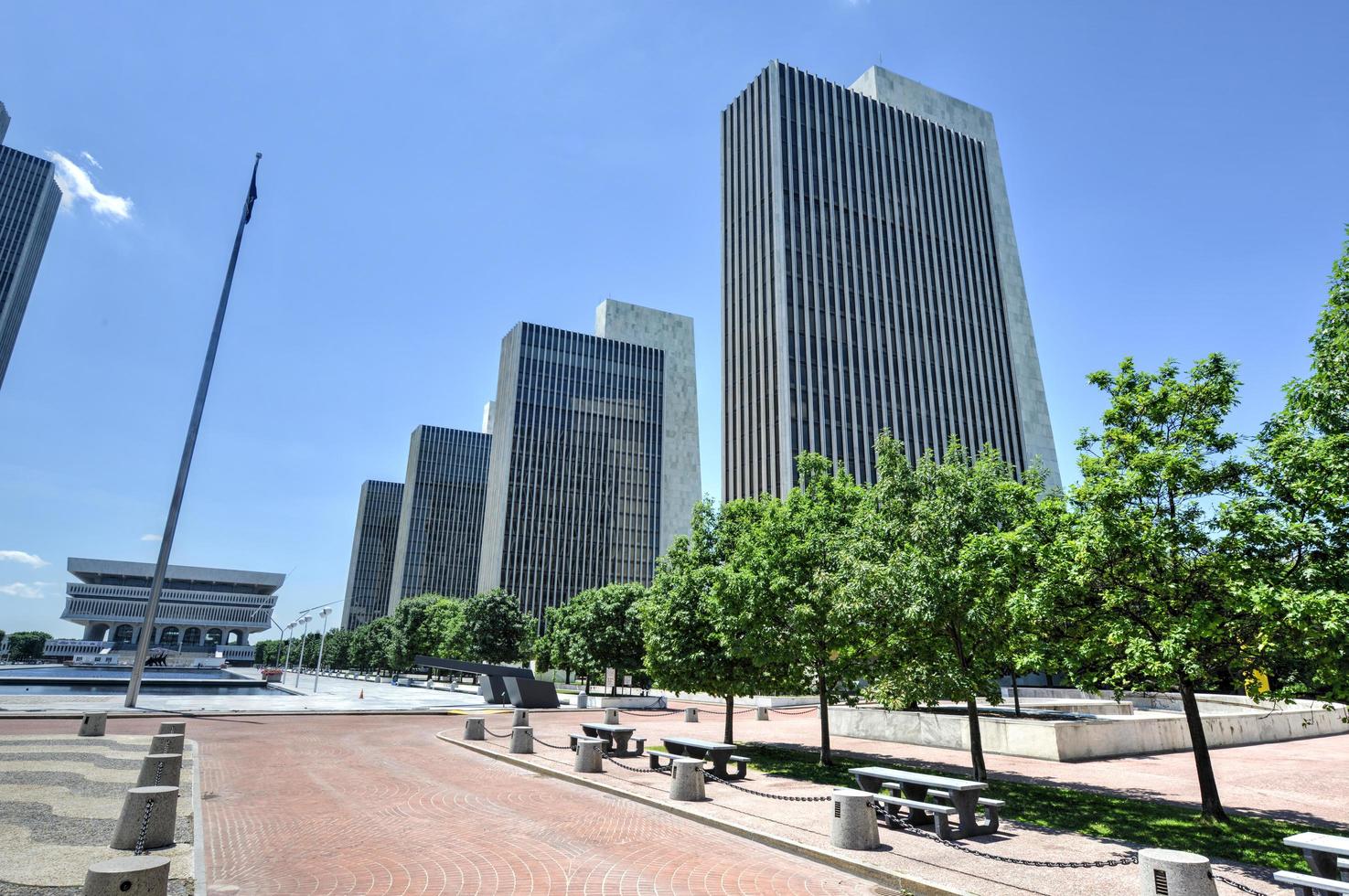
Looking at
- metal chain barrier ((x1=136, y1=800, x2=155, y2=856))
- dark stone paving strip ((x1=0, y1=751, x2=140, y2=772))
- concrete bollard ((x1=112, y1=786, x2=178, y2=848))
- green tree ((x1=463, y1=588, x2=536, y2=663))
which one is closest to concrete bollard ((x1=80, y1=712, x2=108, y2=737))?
dark stone paving strip ((x1=0, y1=751, x2=140, y2=772))

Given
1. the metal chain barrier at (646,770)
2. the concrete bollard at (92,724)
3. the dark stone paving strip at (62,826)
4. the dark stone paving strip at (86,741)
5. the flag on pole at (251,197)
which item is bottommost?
the metal chain barrier at (646,770)

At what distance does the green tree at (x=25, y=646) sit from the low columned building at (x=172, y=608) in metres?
14.7

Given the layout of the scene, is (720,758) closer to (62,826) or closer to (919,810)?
(919,810)

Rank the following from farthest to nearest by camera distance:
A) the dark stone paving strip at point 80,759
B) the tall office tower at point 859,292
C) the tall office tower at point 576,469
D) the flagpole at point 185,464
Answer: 1. the tall office tower at point 576,469
2. the tall office tower at point 859,292
3. the flagpole at point 185,464
4. the dark stone paving strip at point 80,759

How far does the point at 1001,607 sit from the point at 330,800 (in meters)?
13.3

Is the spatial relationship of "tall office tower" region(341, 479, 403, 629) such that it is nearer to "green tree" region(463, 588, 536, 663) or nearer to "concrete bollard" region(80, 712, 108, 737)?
"green tree" region(463, 588, 536, 663)

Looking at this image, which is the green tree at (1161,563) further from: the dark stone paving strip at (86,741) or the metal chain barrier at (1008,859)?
the dark stone paving strip at (86,741)

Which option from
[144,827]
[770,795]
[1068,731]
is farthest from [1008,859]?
[1068,731]

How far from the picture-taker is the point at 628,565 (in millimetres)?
116625

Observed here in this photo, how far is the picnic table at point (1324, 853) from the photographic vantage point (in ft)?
23.6

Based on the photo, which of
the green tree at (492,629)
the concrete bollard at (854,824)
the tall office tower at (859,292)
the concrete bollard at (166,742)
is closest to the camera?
the concrete bollard at (854,824)

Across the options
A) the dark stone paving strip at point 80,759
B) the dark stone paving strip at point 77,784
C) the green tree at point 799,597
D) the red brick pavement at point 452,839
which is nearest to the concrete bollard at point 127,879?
the red brick pavement at point 452,839

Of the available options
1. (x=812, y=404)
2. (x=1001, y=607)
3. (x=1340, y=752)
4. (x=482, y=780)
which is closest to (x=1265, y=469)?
(x=1001, y=607)

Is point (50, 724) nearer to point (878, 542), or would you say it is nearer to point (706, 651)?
point (706, 651)
